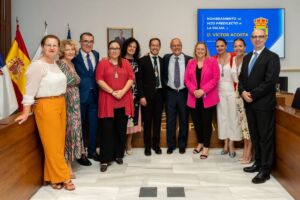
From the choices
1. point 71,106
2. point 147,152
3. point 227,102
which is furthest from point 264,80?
point 71,106

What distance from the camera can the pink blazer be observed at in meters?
4.35

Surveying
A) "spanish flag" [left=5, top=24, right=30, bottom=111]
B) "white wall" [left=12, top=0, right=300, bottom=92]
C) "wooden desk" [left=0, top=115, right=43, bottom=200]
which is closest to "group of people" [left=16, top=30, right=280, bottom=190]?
"wooden desk" [left=0, top=115, right=43, bottom=200]

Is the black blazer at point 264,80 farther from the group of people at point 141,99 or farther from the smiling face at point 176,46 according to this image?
the smiling face at point 176,46

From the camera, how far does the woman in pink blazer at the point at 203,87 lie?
4.37m

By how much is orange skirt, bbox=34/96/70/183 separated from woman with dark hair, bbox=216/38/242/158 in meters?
2.07

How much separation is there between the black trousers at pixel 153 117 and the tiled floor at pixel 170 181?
0.98 ft

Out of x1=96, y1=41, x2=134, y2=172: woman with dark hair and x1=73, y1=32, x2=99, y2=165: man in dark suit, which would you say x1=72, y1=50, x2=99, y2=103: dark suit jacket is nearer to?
x1=73, y1=32, x2=99, y2=165: man in dark suit

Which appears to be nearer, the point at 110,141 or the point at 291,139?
the point at 291,139

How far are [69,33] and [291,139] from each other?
154 inches

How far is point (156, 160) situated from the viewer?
440cm

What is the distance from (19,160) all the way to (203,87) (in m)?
2.37

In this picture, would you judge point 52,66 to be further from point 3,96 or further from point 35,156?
point 3,96

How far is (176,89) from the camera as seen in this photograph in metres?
4.61

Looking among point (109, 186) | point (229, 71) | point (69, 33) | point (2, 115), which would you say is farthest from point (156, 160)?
point (69, 33)
